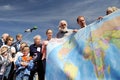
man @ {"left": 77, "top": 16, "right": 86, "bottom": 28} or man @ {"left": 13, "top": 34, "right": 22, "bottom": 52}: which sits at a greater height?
man @ {"left": 77, "top": 16, "right": 86, "bottom": 28}

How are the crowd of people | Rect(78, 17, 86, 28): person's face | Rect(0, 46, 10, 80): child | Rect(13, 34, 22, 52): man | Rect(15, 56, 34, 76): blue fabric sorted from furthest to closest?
Rect(13, 34, 22, 52): man → Rect(0, 46, 10, 80): child → Rect(15, 56, 34, 76): blue fabric → the crowd of people → Rect(78, 17, 86, 28): person's face

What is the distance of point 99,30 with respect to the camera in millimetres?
6547

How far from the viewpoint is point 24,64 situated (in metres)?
8.16

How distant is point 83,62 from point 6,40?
13.6ft

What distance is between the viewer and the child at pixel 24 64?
8.17 metres

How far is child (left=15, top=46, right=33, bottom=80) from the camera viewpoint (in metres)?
8.17

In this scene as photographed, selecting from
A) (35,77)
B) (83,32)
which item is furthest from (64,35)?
(35,77)

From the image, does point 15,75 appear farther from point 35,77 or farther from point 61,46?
point 61,46

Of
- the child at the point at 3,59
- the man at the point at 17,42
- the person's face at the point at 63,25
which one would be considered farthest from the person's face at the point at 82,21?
the man at the point at 17,42

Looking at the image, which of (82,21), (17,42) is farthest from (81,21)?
(17,42)

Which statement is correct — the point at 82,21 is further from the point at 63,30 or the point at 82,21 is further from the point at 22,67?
the point at 22,67

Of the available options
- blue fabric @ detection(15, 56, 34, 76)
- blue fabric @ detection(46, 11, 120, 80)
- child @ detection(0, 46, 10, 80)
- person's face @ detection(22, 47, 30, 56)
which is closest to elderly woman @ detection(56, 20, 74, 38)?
blue fabric @ detection(46, 11, 120, 80)

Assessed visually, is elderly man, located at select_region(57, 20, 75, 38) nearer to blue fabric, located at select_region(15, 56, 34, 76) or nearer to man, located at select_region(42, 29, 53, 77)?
man, located at select_region(42, 29, 53, 77)

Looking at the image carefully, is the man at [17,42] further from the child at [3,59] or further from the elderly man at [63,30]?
the elderly man at [63,30]
